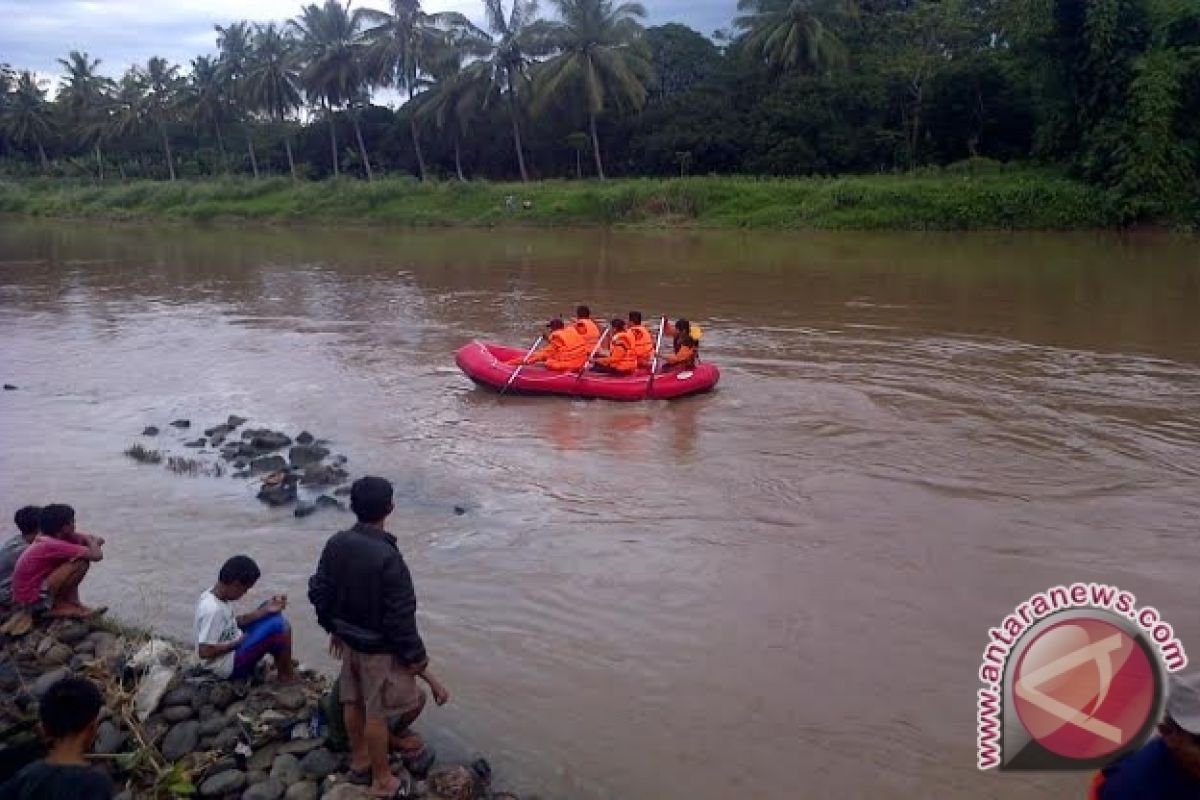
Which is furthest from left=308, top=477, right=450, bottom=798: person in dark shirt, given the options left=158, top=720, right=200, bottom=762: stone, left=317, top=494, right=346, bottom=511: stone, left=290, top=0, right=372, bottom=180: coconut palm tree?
left=290, top=0, right=372, bottom=180: coconut palm tree

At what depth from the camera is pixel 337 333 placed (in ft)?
52.3

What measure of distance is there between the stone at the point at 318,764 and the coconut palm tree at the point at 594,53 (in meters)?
33.7

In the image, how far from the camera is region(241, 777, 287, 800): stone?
399 centimetres

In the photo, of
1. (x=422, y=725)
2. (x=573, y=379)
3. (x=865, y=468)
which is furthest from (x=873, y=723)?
(x=573, y=379)

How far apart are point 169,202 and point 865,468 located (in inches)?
1675

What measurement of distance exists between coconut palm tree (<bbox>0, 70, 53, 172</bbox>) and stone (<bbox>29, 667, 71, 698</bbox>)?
6094 centimetres

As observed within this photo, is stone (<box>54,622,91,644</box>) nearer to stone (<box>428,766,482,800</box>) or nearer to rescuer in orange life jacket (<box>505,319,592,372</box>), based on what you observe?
stone (<box>428,766,482,800</box>)

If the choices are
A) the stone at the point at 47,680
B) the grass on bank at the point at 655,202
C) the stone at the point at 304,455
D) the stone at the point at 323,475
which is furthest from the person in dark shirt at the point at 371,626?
the grass on bank at the point at 655,202

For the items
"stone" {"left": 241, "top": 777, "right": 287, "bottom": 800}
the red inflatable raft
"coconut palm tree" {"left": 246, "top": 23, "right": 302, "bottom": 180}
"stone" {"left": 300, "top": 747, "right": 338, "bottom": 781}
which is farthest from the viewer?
"coconut palm tree" {"left": 246, "top": 23, "right": 302, "bottom": 180}

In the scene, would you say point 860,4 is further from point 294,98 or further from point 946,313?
point 946,313

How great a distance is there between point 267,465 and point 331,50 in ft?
121

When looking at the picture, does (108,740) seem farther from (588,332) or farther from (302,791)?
(588,332)

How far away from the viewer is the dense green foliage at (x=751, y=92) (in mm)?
28703

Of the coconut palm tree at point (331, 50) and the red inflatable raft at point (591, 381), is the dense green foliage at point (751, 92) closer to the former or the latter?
the coconut palm tree at point (331, 50)
